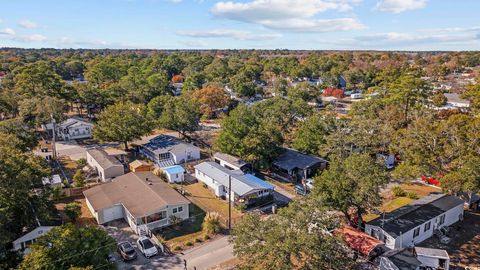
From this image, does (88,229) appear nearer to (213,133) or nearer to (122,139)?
(122,139)

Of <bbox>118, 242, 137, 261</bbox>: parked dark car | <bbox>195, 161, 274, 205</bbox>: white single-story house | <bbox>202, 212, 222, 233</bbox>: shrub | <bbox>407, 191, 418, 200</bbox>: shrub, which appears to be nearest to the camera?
<bbox>118, 242, 137, 261</bbox>: parked dark car

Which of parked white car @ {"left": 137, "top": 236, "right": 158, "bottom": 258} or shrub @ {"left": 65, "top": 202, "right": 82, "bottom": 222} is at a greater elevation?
shrub @ {"left": 65, "top": 202, "right": 82, "bottom": 222}

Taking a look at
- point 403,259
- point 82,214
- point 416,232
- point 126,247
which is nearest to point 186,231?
point 126,247

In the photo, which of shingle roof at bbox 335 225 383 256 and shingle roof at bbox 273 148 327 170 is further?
shingle roof at bbox 273 148 327 170

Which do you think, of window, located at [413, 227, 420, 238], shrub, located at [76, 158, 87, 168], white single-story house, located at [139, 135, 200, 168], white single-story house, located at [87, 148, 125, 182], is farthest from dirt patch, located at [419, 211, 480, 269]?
shrub, located at [76, 158, 87, 168]

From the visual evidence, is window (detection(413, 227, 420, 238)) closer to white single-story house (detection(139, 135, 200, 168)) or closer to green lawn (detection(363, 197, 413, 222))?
green lawn (detection(363, 197, 413, 222))

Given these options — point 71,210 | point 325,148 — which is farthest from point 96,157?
point 325,148

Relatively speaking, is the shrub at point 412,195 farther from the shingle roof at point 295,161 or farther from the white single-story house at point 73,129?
the white single-story house at point 73,129
